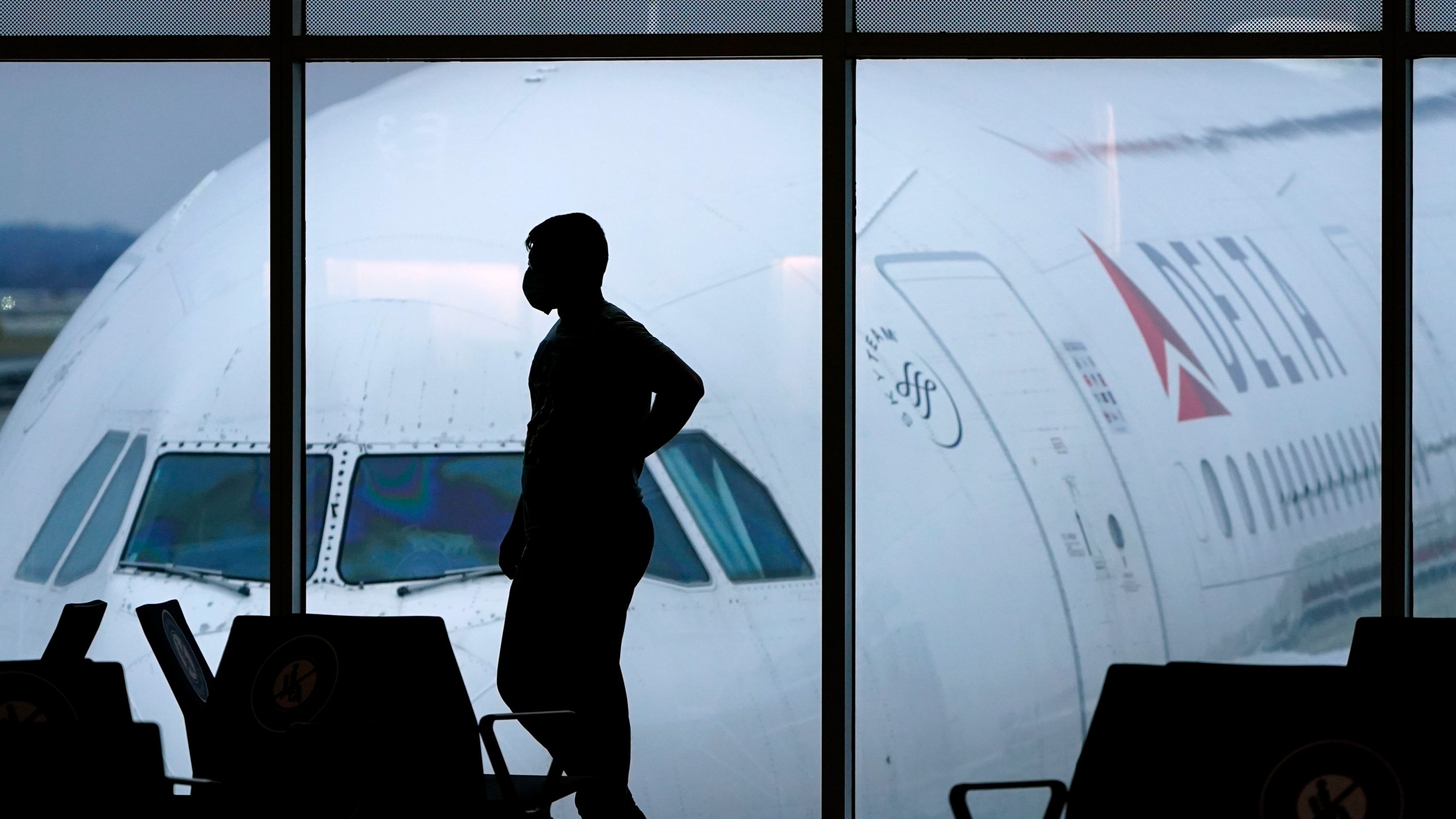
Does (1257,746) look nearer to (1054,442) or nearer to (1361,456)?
(1054,442)

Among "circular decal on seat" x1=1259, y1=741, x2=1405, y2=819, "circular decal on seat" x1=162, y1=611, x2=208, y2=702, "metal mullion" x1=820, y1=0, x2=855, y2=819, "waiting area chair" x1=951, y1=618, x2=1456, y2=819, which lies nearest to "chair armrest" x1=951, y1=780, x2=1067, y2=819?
"waiting area chair" x1=951, y1=618, x2=1456, y2=819

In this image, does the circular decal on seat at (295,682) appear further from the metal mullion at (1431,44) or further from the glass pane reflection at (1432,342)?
the metal mullion at (1431,44)

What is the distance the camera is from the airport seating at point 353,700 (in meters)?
2.19

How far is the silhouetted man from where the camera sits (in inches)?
112

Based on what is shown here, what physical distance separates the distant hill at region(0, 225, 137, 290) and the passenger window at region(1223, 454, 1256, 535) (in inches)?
153

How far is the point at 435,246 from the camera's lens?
4633 mm

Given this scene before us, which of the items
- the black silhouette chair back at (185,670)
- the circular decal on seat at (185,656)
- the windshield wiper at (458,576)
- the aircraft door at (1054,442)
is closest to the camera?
the black silhouette chair back at (185,670)

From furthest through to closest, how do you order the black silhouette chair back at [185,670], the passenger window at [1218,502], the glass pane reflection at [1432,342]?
the passenger window at [1218,502] < the glass pane reflection at [1432,342] < the black silhouette chair back at [185,670]

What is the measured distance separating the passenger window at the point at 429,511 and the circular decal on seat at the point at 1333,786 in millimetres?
2817

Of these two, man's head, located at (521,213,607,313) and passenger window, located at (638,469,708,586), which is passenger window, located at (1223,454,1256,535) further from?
man's head, located at (521,213,607,313)

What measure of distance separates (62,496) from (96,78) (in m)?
1.31

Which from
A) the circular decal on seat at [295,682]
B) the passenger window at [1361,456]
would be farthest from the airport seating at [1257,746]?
the passenger window at [1361,456]

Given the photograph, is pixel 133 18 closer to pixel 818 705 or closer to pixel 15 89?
pixel 15 89

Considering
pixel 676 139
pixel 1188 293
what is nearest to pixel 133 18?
pixel 676 139
